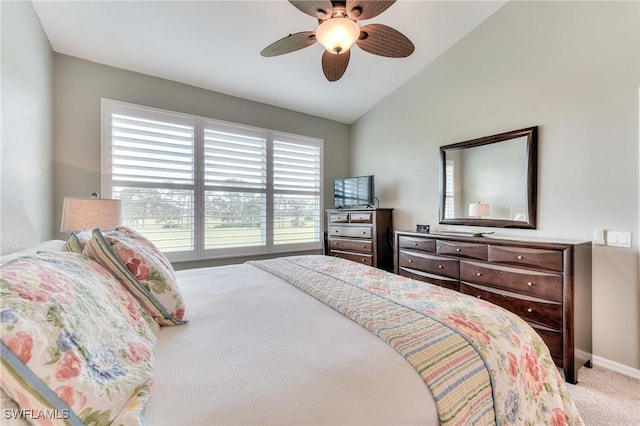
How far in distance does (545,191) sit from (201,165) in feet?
11.7

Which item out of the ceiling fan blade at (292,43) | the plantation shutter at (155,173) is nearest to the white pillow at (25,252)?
the plantation shutter at (155,173)

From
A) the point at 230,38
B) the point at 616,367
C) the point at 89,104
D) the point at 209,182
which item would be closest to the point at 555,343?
the point at 616,367

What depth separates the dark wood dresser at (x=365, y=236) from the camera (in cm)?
361

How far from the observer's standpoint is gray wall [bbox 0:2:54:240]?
1.69 metres

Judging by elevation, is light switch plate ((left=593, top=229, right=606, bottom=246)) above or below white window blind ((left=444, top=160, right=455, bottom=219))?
below

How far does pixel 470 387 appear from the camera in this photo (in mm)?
834

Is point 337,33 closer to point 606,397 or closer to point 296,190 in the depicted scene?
point 296,190

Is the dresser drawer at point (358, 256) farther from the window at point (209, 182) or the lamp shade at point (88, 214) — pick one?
the lamp shade at point (88, 214)

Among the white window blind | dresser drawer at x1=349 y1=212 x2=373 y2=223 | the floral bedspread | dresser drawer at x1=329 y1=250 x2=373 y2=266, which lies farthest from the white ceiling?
the floral bedspread

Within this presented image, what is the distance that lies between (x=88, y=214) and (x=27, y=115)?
868mm

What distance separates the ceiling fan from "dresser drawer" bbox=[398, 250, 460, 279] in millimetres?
1899

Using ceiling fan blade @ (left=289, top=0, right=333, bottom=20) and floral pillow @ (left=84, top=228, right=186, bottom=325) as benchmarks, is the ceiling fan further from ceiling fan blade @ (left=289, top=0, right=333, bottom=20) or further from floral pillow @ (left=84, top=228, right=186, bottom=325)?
floral pillow @ (left=84, top=228, right=186, bottom=325)

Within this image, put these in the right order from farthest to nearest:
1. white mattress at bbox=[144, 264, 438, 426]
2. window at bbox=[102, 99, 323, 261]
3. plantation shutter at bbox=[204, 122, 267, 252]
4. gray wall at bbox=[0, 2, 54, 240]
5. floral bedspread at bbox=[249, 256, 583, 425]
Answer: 1. plantation shutter at bbox=[204, 122, 267, 252]
2. window at bbox=[102, 99, 323, 261]
3. gray wall at bbox=[0, 2, 54, 240]
4. floral bedspread at bbox=[249, 256, 583, 425]
5. white mattress at bbox=[144, 264, 438, 426]

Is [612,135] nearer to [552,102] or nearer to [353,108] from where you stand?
[552,102]
